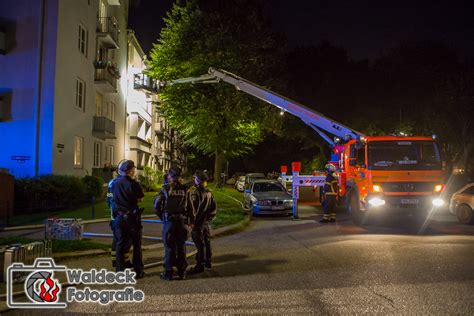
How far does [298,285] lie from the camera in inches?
252

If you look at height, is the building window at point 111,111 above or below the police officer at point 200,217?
above

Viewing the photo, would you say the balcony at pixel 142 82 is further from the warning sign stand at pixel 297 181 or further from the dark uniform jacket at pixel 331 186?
the dark uniform jacket at pixel 331 186

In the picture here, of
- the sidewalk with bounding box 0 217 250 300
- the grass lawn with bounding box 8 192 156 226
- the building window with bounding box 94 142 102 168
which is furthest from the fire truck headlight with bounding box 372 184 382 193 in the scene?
the building window with bounding box 94 142 102 168

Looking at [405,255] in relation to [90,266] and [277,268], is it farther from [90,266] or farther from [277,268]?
[90,266]

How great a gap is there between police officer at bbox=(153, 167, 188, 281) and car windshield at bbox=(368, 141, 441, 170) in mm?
7549

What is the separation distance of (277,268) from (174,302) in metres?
2.45

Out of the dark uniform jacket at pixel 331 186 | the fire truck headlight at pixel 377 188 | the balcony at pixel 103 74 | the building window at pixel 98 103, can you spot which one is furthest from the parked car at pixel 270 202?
the building window at pixel 98 103

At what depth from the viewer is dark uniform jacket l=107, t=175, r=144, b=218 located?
6.85 m

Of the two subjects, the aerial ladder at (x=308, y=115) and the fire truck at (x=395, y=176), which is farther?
the aerial ladder at (x=308, y=115)

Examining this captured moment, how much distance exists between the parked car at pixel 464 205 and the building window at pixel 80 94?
17.1 meters

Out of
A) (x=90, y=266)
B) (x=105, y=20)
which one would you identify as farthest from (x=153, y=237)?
(x=105, y=20)

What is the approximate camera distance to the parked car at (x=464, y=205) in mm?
13844

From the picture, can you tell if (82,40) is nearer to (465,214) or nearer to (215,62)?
(215,62)

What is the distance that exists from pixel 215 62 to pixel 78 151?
389 inches
